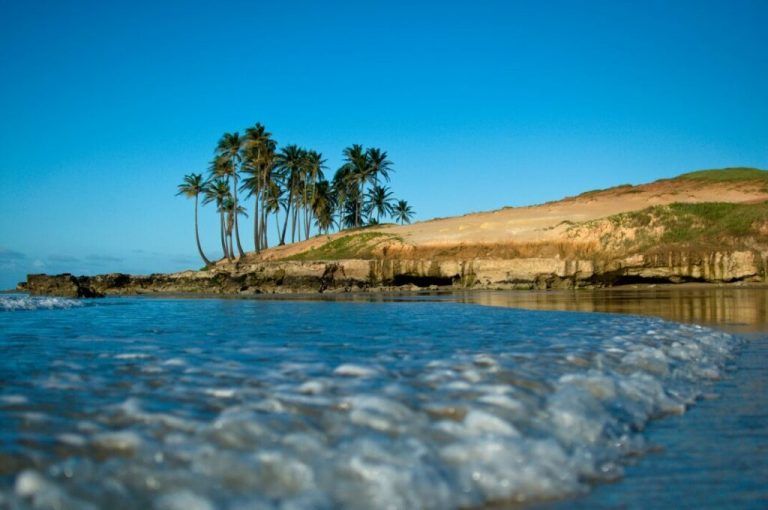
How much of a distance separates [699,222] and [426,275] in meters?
12.4

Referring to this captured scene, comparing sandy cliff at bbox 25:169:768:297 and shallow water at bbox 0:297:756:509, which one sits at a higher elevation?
sandy cliff at bbox 25:169:768:297

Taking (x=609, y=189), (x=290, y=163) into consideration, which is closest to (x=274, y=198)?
(x=290, y=163)

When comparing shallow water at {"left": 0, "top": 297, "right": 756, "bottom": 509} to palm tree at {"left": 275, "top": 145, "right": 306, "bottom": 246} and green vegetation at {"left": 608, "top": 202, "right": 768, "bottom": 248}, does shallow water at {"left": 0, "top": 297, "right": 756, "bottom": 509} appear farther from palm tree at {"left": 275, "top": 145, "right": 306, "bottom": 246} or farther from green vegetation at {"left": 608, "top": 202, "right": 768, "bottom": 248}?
palm tree at {"left": 275, "top": 145, "right": 306, "bottom": 246}

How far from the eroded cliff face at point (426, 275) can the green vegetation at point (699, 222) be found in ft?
4.06

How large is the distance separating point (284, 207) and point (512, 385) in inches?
2667

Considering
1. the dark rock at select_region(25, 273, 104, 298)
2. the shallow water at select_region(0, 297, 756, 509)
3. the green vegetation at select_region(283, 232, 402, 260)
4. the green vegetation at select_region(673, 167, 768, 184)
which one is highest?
the green vegetation at select_region(673, 167, 768, 184)

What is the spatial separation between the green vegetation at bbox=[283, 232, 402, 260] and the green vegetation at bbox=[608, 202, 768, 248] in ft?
43.0

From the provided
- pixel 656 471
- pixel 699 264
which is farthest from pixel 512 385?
pixel 699 264

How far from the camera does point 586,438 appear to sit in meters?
2.94

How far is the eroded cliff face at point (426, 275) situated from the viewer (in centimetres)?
2370

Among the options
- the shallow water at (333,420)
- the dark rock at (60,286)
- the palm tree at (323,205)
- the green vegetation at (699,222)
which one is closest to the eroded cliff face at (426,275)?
the dark rock at (60,286)

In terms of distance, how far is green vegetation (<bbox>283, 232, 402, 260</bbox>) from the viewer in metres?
35.0

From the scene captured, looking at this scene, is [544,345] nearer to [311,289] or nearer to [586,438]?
[586,438]

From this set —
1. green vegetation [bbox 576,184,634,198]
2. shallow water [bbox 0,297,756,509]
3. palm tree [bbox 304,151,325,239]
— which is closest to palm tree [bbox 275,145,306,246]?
palm tree [bbox 304,151,325,239]
